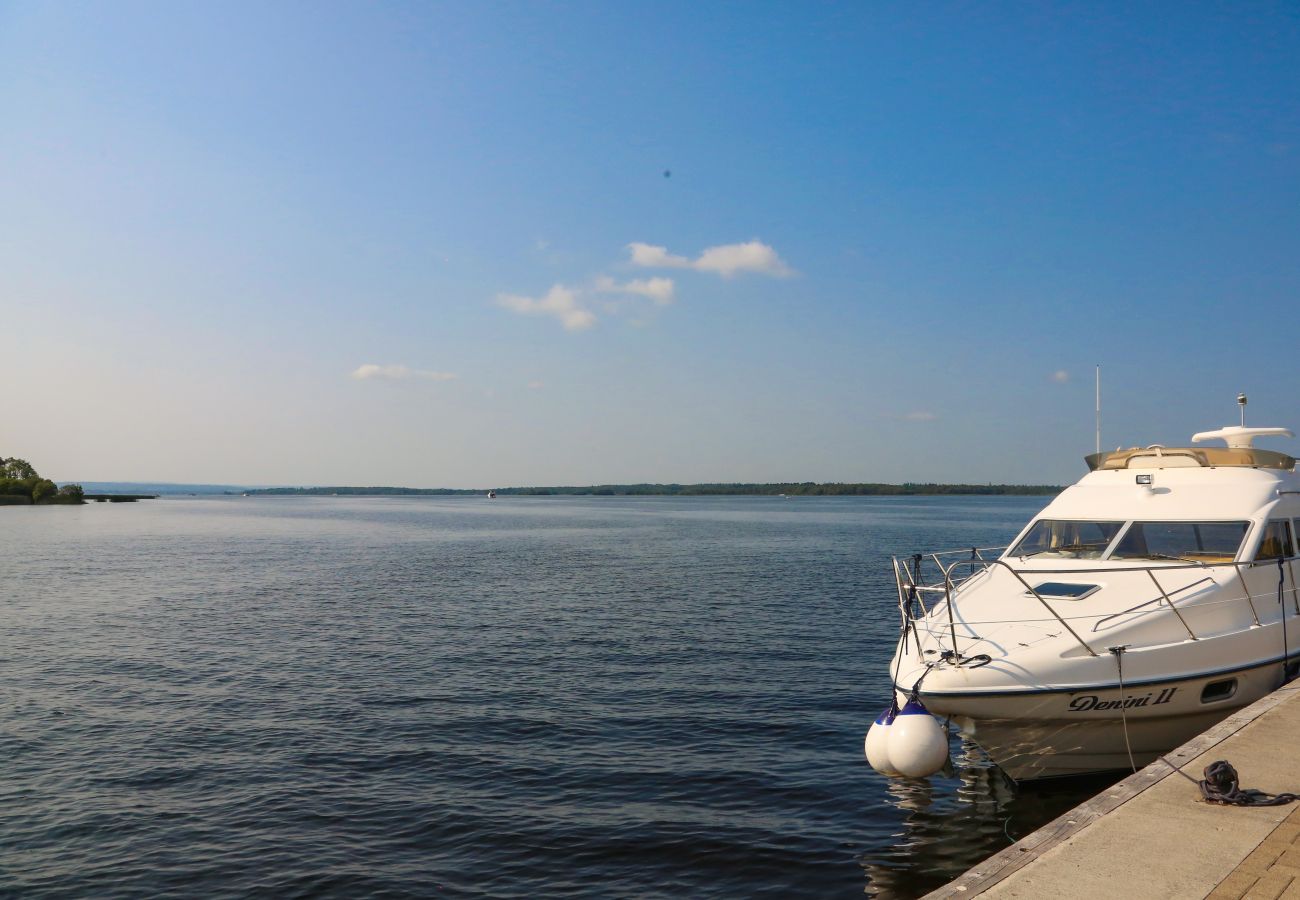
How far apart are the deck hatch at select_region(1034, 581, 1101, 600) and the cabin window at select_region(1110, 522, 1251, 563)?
1347 millimetres

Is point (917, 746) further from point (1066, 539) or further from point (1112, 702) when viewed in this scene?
point (1066, 539)

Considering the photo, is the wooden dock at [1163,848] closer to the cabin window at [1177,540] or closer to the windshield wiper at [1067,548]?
the cabin window at [1177,540]

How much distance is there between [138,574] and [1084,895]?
40759mm

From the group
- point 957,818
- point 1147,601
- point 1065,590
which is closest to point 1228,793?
point 1147,601

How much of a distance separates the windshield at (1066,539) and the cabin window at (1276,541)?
1721 millimetres

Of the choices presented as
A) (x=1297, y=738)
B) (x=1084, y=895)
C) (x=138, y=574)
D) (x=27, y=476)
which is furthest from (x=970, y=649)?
(x=27, y=476)

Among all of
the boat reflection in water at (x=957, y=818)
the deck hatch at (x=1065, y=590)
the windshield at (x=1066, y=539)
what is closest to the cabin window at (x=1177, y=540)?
the windshield at (x=1066, y=539)

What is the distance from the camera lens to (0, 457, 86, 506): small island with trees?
134m

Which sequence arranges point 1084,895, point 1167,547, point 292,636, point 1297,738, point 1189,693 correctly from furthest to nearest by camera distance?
point 292,636
point 1167,547
point 1189,693
point 1297,738
point 1084,895

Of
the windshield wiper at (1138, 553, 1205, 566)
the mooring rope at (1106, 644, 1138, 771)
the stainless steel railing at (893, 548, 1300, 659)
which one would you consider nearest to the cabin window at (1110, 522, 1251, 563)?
the windshield wiper at (1138, 553, 1205, 566)

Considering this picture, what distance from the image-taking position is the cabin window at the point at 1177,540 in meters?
11.8

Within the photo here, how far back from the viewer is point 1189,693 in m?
9.95

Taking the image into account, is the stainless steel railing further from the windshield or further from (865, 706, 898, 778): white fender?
(865, 706, 898, 778): white fender

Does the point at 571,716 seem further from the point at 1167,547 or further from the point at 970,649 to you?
the point at 1167,547
